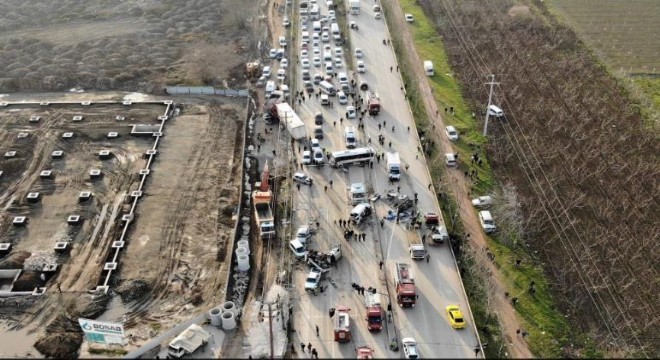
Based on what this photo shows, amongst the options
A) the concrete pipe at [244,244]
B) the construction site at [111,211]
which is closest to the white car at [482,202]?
the concrete pipe at [244,244]

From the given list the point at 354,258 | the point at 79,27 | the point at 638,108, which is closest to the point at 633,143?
the point at 638,108

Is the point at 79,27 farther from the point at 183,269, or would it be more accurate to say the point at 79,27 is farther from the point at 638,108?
the point at 638,108

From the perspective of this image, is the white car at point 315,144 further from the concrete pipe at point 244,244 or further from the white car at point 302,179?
the concrete pipe at point 244,244

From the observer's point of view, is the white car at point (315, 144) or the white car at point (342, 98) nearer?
the white car at point (315, 144)

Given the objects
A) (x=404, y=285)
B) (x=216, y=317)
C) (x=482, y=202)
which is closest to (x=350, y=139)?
(x=482, y=202)

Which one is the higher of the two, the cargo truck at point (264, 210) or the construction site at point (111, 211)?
the cargo truck at point (264, 210)

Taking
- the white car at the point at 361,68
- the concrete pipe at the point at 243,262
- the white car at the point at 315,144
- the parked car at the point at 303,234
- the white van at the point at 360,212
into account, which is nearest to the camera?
the concrete pipe at the point at 243,262

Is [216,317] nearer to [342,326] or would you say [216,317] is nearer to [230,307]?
[230,307]
